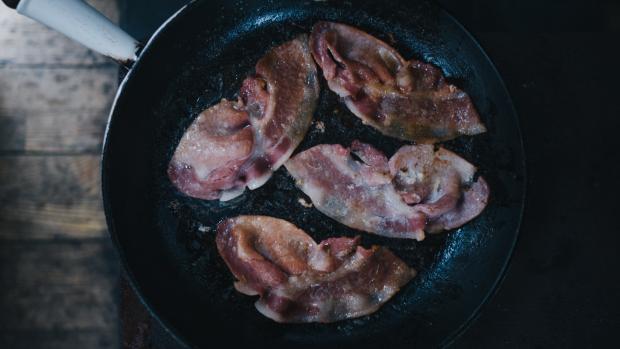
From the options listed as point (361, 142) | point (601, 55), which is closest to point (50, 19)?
point (361, 142)

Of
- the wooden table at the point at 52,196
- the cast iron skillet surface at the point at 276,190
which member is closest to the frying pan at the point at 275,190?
the cast iron skillet surface at the point at 276,190

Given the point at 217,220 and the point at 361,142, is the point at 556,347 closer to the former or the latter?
the point at 361,142

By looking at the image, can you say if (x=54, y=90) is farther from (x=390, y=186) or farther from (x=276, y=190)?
(x=390, y=186)

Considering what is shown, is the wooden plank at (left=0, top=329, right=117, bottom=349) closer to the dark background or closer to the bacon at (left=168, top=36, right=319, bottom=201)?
the bacon at (left=168, top=36, right=319, bottom=201)

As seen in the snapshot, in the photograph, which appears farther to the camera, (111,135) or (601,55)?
(601,55)

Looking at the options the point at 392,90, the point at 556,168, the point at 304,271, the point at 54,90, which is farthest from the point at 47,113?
the point at 556,168

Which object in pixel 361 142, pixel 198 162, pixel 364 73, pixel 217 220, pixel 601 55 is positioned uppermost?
pixel 601 55

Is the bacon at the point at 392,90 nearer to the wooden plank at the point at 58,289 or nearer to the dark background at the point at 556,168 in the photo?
the dark background at the point at 556,168
